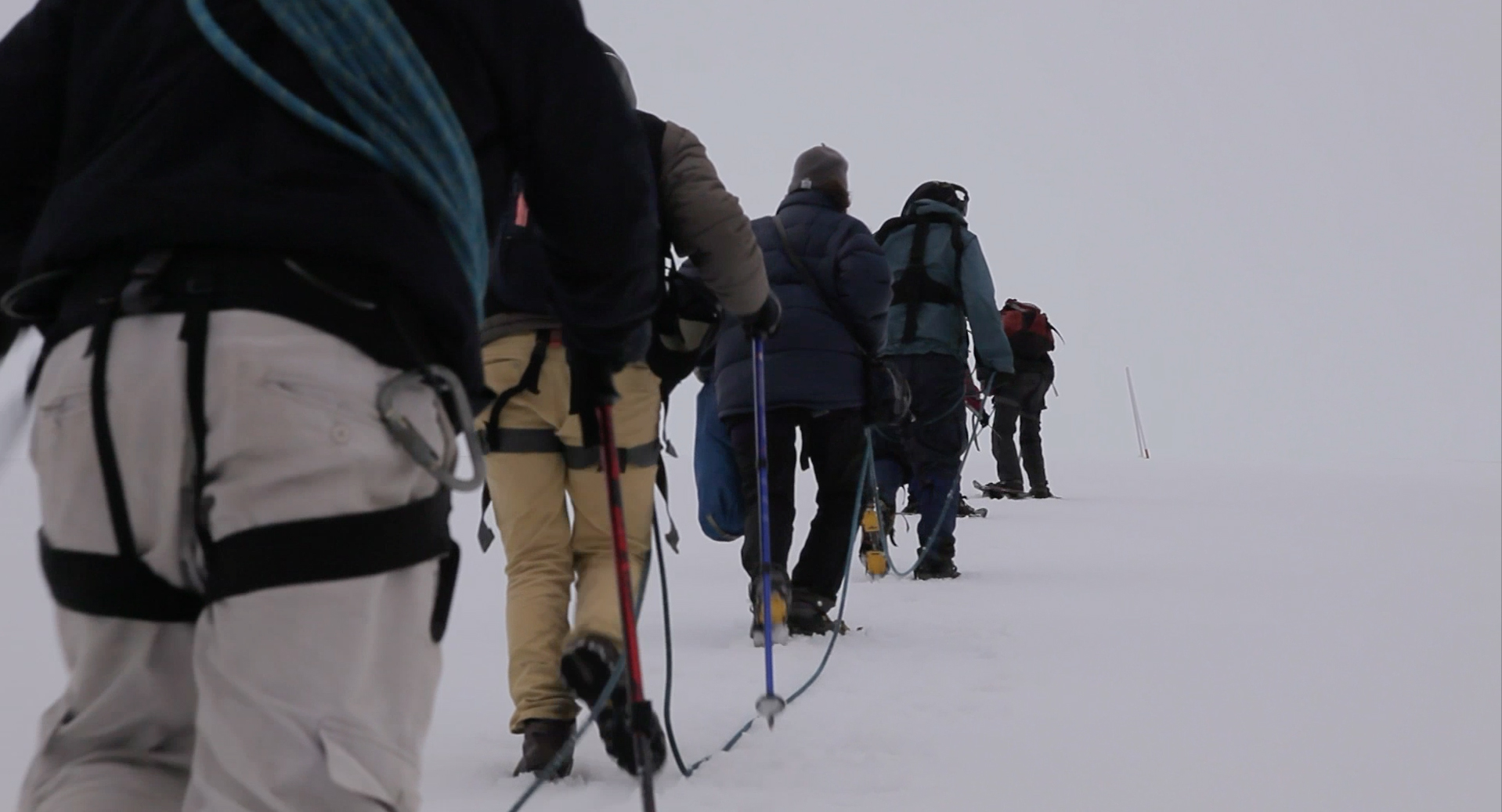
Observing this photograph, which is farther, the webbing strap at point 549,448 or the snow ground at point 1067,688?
the webbing strap at point 549,448

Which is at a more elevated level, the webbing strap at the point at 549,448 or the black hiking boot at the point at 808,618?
the webbing strap at the point at 549,448

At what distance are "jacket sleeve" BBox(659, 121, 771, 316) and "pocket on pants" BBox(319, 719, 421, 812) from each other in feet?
7.83

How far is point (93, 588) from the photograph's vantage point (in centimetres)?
142

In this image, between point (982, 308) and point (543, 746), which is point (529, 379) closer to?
point (543, 746)

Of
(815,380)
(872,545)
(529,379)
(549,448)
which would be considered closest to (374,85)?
(529,379)

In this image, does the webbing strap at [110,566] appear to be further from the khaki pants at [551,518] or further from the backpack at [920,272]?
the backpack at [920,272]

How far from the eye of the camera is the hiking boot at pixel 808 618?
229 inches

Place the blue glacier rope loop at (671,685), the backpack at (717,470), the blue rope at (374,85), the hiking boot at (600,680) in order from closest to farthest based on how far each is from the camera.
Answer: the blue rope at (374,85) → the hiking boot at (600,680) → the blue glacier rope loop at (671,685) → the backpack at (717,470)

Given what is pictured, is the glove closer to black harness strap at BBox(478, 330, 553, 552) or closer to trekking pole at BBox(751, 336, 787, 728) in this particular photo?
black harness strap at BBox(478, 330, 553, 552)

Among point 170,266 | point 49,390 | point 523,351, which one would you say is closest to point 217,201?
point 170,266

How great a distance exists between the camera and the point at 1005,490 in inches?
583

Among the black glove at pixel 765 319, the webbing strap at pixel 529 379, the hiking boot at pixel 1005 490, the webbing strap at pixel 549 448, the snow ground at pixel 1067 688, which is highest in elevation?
the black glove at pixel 765 319

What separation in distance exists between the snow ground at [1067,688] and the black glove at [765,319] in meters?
1.18

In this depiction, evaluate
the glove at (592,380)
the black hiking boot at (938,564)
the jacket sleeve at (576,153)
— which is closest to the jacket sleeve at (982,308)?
the black hiking boot at (938,564)
